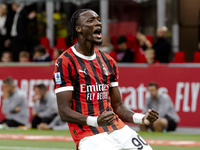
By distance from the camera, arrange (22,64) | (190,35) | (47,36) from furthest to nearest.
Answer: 1. (47,36)
2. (190,35)
3. (22,64)

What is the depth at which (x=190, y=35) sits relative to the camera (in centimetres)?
1572

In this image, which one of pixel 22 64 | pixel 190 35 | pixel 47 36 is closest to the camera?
pixel 22 64

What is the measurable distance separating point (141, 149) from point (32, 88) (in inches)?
382

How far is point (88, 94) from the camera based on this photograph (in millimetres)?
4934

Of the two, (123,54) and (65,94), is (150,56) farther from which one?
(65,94)

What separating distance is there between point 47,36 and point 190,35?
4.73 metres

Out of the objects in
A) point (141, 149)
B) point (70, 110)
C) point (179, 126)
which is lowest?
point (179, 126)

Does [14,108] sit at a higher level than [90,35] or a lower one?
lower

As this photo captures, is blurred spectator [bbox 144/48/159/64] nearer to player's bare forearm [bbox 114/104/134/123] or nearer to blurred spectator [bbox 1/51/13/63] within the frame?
blurred spectator [bbox 1/51/13/63]

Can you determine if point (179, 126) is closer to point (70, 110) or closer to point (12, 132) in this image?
point (12, 132)

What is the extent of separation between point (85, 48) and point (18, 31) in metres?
11.3

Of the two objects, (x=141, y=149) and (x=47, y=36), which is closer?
(x=141, y=149)

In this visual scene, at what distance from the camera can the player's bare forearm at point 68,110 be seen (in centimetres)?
479

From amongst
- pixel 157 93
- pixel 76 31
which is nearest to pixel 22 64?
pixel 157 93
